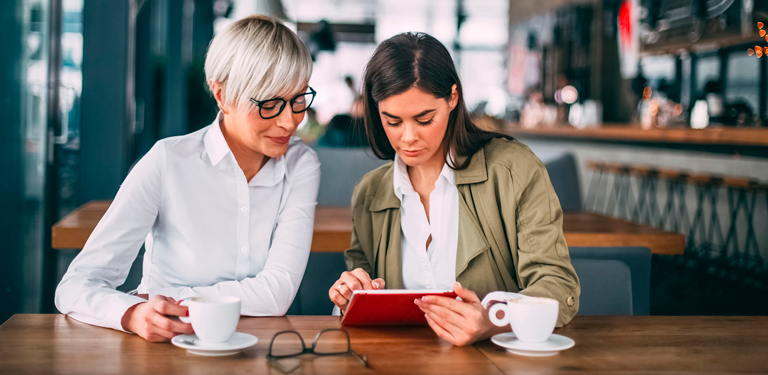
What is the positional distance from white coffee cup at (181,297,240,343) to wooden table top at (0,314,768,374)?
39 mm

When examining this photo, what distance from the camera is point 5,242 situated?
2.34m

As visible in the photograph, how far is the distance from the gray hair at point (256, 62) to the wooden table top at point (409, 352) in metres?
0.54

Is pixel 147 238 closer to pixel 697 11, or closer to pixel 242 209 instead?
pixel 242 209

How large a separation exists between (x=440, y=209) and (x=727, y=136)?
346 cm

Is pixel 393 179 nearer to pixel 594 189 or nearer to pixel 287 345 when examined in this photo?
pixel 287 345

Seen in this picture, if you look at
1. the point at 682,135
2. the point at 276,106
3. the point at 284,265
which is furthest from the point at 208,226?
the point at 682,135

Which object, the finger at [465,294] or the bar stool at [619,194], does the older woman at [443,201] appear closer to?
the finger at [465,294]

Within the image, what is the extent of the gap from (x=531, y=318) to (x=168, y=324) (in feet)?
2.00

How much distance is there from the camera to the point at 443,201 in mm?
1700

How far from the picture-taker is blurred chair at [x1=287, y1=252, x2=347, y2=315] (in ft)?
7.52

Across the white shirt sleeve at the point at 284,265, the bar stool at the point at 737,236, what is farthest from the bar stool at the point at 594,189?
the white shirt sleeve at the point at 284,265

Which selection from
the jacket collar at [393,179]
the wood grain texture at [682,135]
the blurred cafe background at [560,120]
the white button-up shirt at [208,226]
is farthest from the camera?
the wood grain texture at [682,135]

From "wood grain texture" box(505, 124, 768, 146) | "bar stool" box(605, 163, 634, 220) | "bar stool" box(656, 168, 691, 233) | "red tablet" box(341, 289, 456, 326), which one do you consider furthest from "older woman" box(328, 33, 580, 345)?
"bar stool" box(605, 163, 634, 220)

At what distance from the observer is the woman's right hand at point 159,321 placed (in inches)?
45.7
